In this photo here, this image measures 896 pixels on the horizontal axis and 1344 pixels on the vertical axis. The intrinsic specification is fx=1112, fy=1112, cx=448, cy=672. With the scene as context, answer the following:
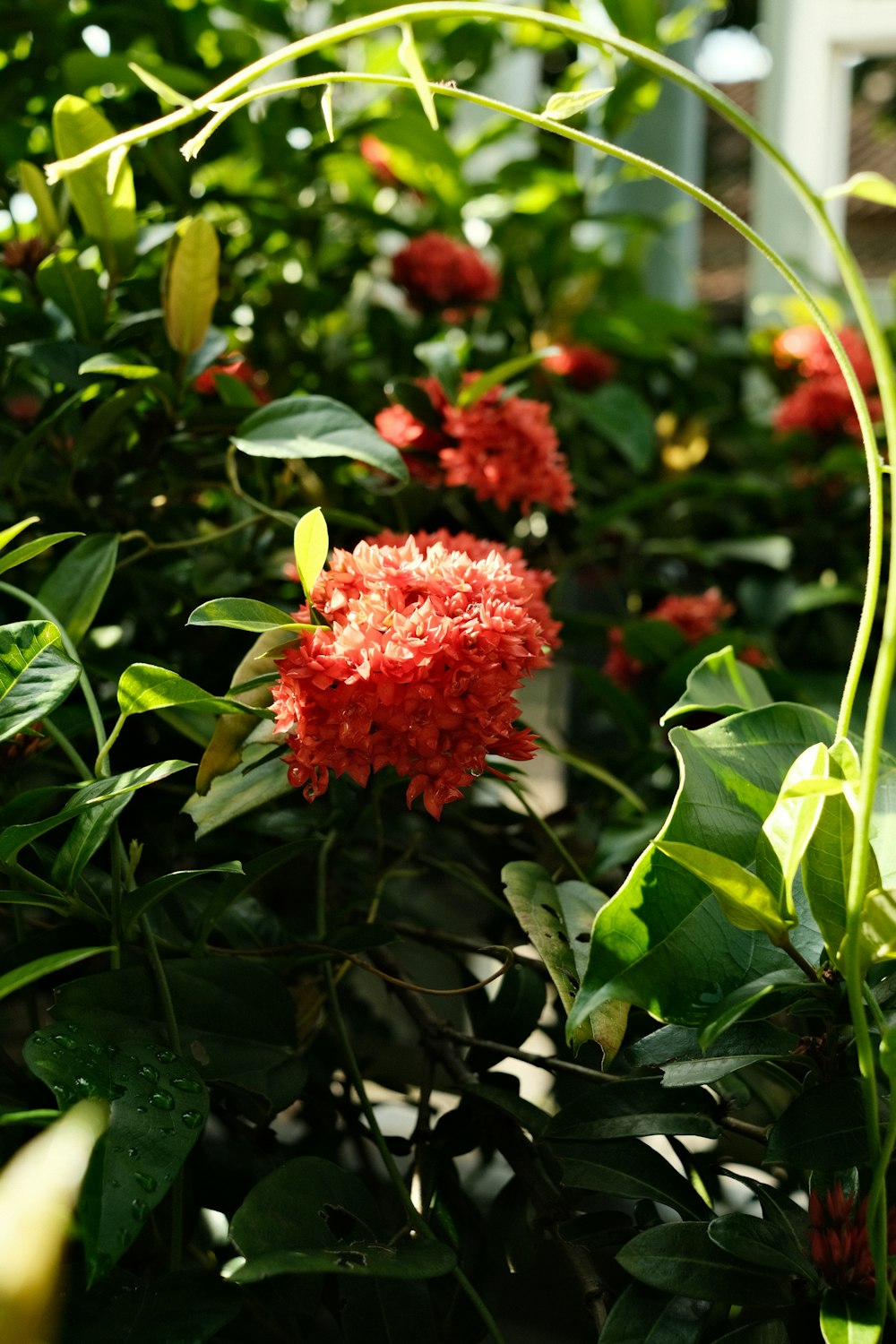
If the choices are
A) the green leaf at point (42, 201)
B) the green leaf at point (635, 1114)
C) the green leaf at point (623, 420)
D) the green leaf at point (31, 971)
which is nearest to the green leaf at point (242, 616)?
the green leaf at point (31, 971)

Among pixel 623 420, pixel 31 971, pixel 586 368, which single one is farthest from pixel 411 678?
pixel 586 368

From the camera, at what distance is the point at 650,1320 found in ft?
1.30

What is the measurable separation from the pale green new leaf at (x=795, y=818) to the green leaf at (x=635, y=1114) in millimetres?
110

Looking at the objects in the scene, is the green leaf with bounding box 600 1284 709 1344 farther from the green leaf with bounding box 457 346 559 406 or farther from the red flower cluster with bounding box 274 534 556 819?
the green leaf with bounding box 457 346 559 406

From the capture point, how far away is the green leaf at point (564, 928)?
16.6 inches

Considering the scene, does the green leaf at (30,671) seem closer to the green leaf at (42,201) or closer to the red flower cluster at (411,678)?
the red flower cluster at (411,678)

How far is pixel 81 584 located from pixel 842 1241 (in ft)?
1.40

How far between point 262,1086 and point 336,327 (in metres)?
0.84

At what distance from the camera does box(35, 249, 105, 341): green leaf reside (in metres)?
0.62

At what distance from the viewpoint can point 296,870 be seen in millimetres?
728

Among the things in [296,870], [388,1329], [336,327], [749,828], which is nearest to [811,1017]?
[749,828]

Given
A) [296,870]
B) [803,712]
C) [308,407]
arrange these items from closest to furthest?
[803,712] < [308,407] < [296,870]

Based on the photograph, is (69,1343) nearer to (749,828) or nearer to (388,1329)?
(388,1329)

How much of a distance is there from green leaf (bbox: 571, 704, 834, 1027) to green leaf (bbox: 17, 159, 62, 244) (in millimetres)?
501
